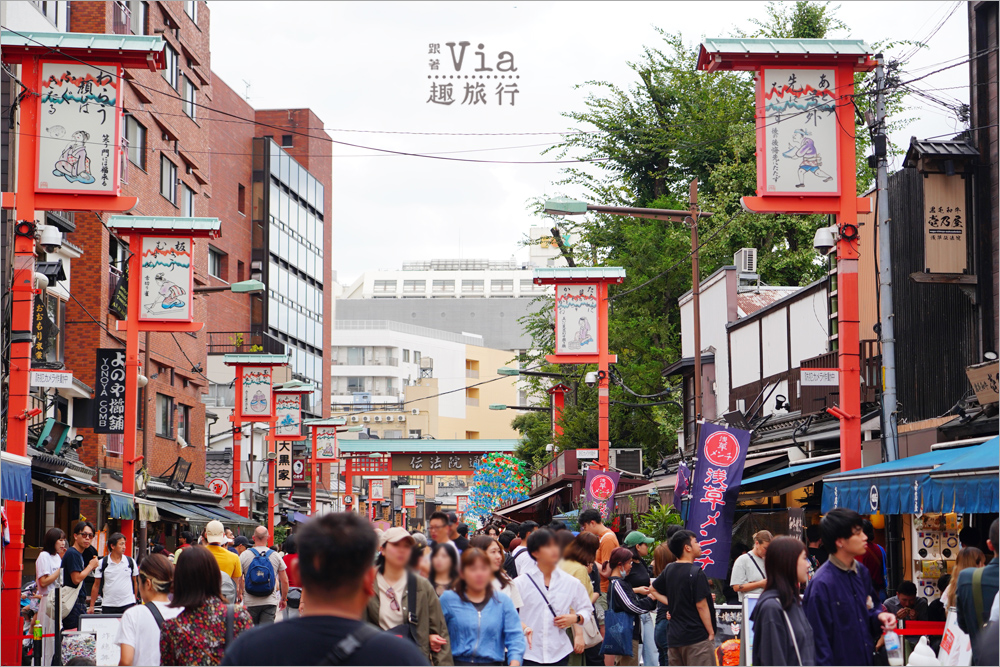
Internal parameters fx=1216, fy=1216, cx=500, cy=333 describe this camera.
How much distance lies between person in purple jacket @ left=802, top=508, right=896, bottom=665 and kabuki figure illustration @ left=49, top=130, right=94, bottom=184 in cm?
1306

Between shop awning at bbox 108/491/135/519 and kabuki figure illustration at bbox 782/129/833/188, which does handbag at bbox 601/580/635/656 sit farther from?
shop awning at bbox 108/491/135/519

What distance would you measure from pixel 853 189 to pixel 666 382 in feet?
89.4

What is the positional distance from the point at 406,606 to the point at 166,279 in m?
19.2

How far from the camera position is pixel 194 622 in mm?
7492

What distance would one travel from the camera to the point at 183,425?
4553 cm

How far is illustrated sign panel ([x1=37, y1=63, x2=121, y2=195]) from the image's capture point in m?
17.3

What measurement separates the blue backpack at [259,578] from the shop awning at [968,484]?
7.50 meters

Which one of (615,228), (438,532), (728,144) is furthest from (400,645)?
(615,228)

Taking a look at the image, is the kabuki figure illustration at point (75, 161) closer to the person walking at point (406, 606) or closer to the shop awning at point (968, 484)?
the person walking at point (406, 606)

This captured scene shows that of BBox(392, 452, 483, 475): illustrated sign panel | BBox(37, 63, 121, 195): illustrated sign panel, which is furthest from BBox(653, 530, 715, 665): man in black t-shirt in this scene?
BBox(392, 452, 483, 475): illustrated sign panel

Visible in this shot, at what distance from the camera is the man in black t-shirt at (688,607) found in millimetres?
11602

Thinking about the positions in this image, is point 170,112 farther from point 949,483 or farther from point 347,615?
point 347,615

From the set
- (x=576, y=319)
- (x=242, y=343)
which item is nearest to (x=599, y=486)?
(x=576, y=319)

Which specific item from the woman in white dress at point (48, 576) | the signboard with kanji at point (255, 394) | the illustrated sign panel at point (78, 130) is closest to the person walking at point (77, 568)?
the woman in white dress at point (48, 576)
